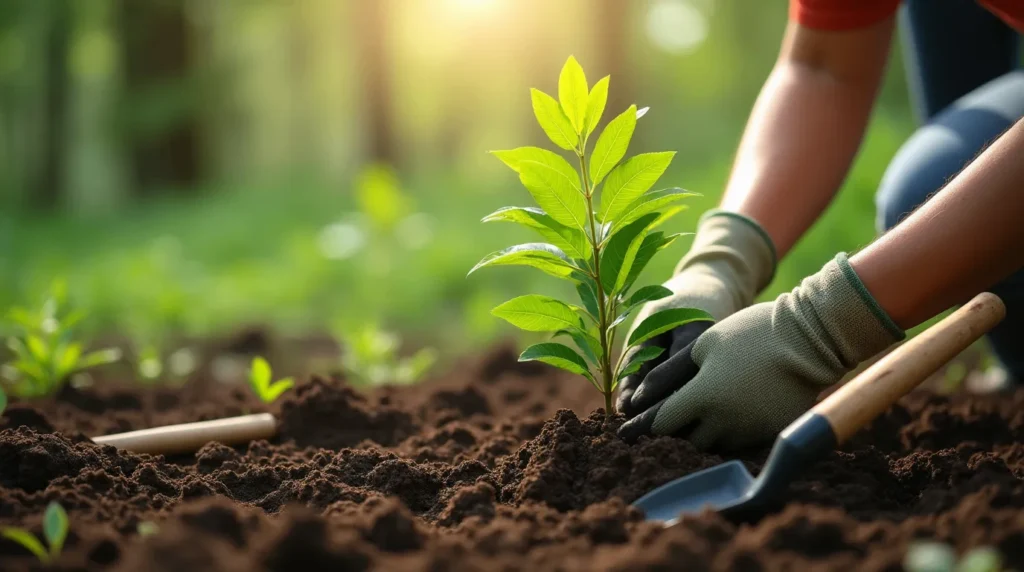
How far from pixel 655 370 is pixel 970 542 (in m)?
0.74

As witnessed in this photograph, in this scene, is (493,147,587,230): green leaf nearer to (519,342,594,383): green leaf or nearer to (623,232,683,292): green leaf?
(623,232,683,292): green leaf

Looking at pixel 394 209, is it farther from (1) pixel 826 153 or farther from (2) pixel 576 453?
(2) pixel 576 453

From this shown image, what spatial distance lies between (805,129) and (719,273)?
1.73 feet

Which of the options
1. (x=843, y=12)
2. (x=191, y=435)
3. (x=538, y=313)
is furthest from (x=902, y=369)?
(x=191, y=435)

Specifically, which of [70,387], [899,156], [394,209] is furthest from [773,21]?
[70,387]

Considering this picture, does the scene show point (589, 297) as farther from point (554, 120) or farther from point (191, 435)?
point (191, 435)

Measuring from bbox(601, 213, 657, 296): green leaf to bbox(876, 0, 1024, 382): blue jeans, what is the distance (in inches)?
34.7

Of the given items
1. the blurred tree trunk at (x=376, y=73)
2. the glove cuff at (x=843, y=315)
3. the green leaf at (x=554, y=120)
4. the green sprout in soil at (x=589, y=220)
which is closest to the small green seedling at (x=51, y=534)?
the green sprout in soil at (x=589, y=220)

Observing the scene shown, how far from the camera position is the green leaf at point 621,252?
186cm

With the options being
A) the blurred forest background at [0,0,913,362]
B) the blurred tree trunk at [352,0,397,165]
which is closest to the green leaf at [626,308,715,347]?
the blurred forest background at [0,0,913,362]

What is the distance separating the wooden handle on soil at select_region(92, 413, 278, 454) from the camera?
2197 mm

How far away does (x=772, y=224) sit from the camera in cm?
245

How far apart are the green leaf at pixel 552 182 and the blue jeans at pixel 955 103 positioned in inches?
39.9

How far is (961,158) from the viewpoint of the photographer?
275cm
